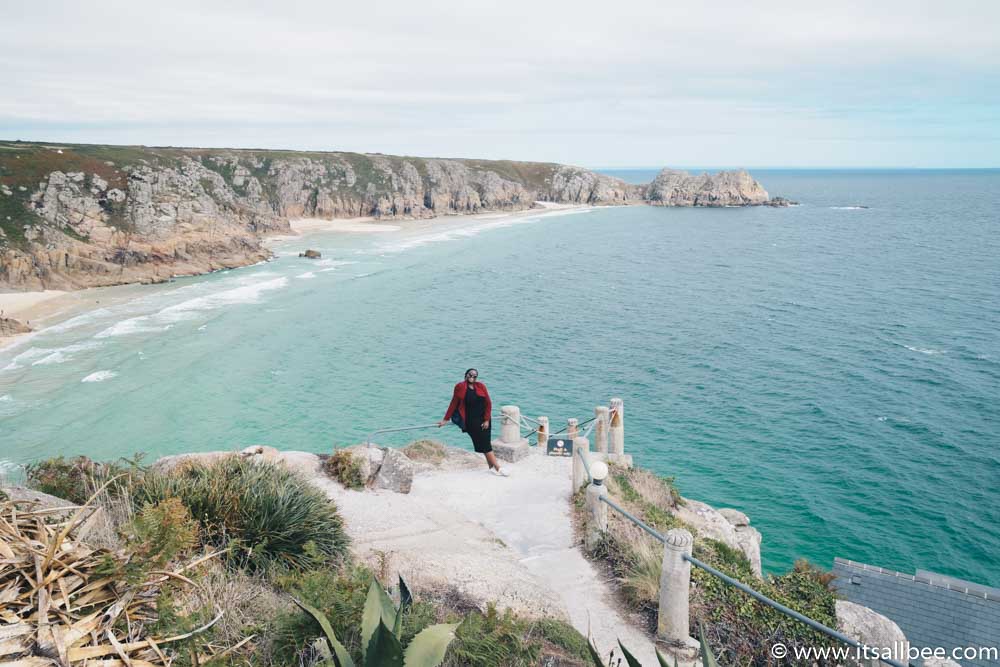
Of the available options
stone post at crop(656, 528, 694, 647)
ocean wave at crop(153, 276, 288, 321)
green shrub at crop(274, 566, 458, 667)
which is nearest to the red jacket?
stone post at crop(656, 528, 694, 647)

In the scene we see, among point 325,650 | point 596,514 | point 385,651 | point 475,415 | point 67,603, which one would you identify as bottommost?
point 596,514

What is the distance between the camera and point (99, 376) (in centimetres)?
2984

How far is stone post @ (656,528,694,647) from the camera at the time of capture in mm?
6645

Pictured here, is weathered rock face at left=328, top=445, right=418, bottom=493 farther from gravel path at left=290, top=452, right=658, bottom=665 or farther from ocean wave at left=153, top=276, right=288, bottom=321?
ocean wave at left=153, top=276, right=288, bottom=321

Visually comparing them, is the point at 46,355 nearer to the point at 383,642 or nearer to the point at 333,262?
the point at 333,262

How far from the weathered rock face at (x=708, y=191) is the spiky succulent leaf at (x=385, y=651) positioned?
133 meters

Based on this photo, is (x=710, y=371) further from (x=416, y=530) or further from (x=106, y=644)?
(x=106, y=644)

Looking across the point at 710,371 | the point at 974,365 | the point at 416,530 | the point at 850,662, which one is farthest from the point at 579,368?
the point at 850,662

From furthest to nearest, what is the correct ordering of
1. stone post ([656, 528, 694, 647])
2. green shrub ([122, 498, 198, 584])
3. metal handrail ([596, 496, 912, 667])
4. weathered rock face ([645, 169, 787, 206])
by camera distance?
1. weathered rock face ([645, 169, 787, 206])
2. stone post ([656, 528, 694, 647])
3. metal handrail ([596, 496, 912, 667])
4. green shrub ([122, 498, 198, 584])

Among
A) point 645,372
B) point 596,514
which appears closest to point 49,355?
point 645,372

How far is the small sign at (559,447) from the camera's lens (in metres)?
13.8

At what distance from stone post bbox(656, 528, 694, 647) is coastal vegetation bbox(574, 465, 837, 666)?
8.9 inches

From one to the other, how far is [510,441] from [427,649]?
9.69 metres

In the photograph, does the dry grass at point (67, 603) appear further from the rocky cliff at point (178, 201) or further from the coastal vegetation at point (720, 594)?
the rocky cliff at point (178, 201)
